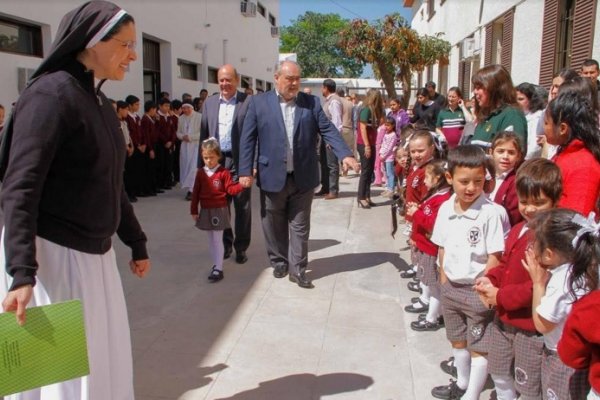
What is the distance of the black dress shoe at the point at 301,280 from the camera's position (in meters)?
4.84

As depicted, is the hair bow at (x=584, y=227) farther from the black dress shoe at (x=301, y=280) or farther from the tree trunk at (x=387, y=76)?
the tree trunk at (x=387, y=76)

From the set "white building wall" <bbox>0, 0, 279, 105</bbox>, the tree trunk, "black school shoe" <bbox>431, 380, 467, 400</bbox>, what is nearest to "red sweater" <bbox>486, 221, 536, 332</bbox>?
"black school shoe" <bbox>431, 380, 467, 400</bbox>

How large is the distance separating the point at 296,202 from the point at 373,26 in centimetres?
858

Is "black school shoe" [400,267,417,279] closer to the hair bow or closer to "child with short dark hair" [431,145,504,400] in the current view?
"child with short dark hair" [431,145,504,400]

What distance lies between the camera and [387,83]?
13055 millimetres

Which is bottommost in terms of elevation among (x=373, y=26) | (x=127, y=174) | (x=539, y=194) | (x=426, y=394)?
(x=426, y=394)

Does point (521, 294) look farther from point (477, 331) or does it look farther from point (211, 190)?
point (211, 190)

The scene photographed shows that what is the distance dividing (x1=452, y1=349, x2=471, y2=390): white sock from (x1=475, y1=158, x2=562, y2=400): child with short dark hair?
348 millimetres

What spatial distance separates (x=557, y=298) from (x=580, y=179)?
30.4 inches

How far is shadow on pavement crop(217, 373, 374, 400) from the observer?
10.1 ft

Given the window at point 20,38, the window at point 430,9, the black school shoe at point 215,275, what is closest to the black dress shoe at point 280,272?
the black school shoe at point 215,275

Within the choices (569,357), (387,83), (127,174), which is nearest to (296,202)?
(569,357)

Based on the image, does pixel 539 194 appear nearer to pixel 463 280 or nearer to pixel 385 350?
pixel 463 280

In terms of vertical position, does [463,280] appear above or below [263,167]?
below
